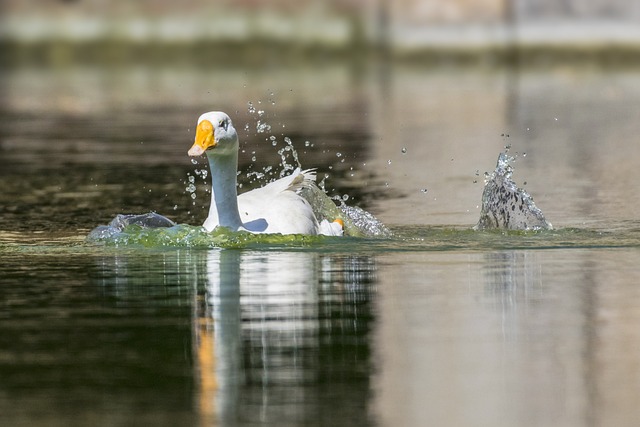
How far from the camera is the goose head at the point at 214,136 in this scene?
11.9m

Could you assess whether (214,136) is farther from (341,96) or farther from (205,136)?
(341,96)

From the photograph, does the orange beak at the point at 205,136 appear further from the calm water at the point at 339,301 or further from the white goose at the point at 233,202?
the calm water at the point at 339,301

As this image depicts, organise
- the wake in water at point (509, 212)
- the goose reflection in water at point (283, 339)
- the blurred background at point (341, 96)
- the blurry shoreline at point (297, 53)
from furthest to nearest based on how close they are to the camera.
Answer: the blurry shoreline at point (297, 53)
the blurred background at point (341, 96)
the wake in water at point (509, 212)
the goose reflection in water at point (283, 339)

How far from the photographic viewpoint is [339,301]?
29.3 feet

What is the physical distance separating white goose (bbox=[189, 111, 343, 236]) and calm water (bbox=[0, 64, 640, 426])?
0.34 meters

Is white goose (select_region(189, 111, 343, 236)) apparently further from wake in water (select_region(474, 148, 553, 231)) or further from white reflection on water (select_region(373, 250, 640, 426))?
white reflection on water (select_region(373, 250, 640, 426))

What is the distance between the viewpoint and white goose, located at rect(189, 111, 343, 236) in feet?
39.1

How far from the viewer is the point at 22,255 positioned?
452 inches

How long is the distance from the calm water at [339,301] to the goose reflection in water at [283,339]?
2 cm

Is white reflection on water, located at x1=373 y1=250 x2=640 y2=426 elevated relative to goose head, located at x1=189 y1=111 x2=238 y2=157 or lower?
lower

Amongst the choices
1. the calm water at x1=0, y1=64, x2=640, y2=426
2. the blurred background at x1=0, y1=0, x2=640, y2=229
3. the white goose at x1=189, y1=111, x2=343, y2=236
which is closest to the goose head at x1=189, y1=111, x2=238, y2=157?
the white goose at x1=189, y1=111, x2=343, y2=236

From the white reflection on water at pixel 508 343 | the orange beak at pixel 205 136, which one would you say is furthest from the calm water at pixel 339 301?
the orange beak at pixel 205 136

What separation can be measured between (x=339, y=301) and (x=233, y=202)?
3.22 m

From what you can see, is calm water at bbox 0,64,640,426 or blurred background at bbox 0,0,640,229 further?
blurred background at bbox 0,0,640,229
